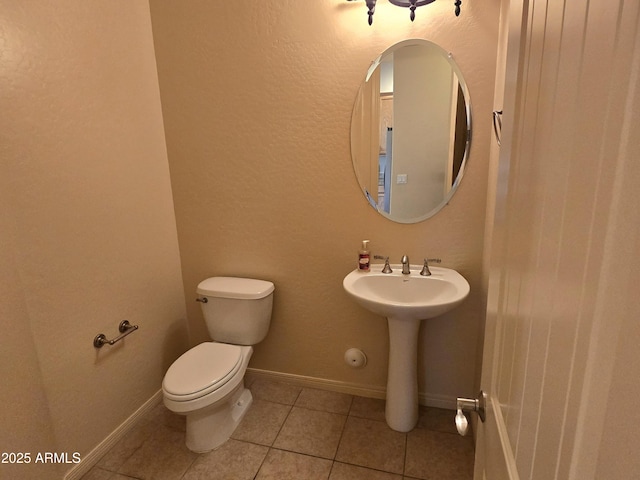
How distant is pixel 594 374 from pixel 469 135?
1524mm

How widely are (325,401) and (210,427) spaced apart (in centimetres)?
69

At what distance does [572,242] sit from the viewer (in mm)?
370

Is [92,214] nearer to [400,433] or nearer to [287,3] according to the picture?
[287,3]

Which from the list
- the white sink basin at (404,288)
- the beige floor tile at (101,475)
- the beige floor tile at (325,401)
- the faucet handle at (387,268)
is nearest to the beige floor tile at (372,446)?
the beige floor tile at (325,401)

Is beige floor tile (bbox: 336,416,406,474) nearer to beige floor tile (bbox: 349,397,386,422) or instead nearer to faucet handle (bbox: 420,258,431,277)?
beige floor tile (bbox: 349,397,386,422)

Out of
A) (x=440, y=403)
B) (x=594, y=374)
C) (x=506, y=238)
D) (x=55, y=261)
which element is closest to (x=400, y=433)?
(x=440, y=403)

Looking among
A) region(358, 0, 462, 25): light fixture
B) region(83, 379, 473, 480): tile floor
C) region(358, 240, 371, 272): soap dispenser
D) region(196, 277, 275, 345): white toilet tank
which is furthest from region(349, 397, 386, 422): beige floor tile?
region(358, 0, 462, 25): light fixture

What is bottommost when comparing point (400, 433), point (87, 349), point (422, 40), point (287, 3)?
point (400, 433)

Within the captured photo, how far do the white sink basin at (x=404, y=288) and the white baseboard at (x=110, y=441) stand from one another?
1397 millimetres

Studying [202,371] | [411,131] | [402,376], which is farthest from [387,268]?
[202,371]

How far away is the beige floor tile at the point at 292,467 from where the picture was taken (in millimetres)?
1563

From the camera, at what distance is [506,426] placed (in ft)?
1.97

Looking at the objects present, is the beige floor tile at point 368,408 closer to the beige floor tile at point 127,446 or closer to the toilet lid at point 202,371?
the toilet lid at point 202,371

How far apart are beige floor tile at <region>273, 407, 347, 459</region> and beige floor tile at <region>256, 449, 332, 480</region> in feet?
0.12
